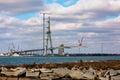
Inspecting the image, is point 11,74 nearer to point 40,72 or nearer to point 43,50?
point 40,72

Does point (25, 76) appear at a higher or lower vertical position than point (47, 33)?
lower

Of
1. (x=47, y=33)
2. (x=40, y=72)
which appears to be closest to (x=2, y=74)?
(x=40, y=72)

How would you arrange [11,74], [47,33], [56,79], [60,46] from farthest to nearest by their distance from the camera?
[60,46] < [47,33] < [11,74] < [56,79]

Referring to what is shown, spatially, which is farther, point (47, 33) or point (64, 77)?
point (47, 33)

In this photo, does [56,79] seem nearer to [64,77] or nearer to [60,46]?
[64,77]

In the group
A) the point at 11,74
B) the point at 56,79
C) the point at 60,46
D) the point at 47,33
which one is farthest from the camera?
the point at 60,46

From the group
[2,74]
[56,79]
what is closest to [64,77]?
[56,79]

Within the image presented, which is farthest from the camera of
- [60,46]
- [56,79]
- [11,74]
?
[60,46]

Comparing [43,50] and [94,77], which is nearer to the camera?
[94,77]

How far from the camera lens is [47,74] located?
19.7 m

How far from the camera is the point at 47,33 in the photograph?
560 ft

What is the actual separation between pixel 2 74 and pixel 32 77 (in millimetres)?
1962

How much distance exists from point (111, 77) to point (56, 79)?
311 cm

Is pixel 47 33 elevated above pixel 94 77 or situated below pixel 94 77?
above
